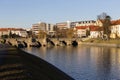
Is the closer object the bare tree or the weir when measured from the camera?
the bare tree

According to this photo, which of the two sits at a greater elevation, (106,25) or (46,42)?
(106,25)

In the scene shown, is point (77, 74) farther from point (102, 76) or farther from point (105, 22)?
point (105, 22)

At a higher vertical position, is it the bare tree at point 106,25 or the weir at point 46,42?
the bare tree at point 106,25

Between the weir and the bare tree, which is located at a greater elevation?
the bare tree

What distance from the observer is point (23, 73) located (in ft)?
78.5

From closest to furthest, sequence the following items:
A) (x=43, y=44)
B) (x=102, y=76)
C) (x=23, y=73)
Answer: (x=23, y=73) → (x=102, y=76) → (x=43, y=44)

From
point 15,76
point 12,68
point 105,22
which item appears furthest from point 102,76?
point 105,22

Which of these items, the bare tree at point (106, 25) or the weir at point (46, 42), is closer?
the bare tree at point (106, 25)

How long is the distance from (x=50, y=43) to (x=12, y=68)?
157 m

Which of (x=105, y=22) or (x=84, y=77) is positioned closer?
(x=84, y=77)

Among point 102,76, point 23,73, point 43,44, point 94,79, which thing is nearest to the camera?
point 23,73

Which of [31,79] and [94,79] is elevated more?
[31,79]

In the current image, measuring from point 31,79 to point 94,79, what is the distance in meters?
20.6

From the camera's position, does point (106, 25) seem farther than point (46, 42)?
No
